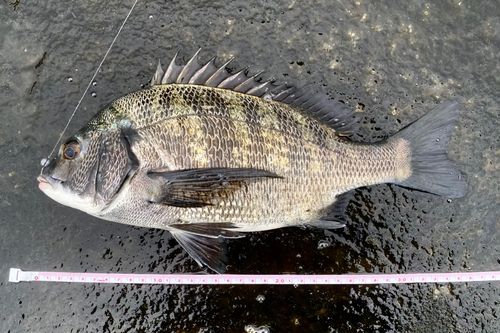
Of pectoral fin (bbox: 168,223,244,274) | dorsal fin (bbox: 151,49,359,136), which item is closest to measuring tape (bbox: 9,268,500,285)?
pectoral fin (bbox: 168,223,244,274)

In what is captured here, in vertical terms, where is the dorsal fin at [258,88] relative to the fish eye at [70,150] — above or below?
above

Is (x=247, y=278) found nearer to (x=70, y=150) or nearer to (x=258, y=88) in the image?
(x=258, y=88)

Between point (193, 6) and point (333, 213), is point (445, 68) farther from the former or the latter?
point (193, 6)

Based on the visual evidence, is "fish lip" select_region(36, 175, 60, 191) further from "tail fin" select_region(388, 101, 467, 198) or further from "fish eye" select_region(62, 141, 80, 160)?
"tail fin" select_region(388, 101, 467, 198)

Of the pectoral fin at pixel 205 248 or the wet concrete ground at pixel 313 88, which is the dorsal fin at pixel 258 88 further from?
the pectoral fin at pixel 205 248

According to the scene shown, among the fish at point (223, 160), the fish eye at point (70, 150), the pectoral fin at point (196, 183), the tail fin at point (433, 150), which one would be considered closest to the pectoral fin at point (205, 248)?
the fish at point (223, 160)

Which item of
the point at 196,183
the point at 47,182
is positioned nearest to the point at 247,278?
the point at 196,183

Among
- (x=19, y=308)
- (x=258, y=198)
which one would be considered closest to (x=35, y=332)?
(x=19, y=308)
